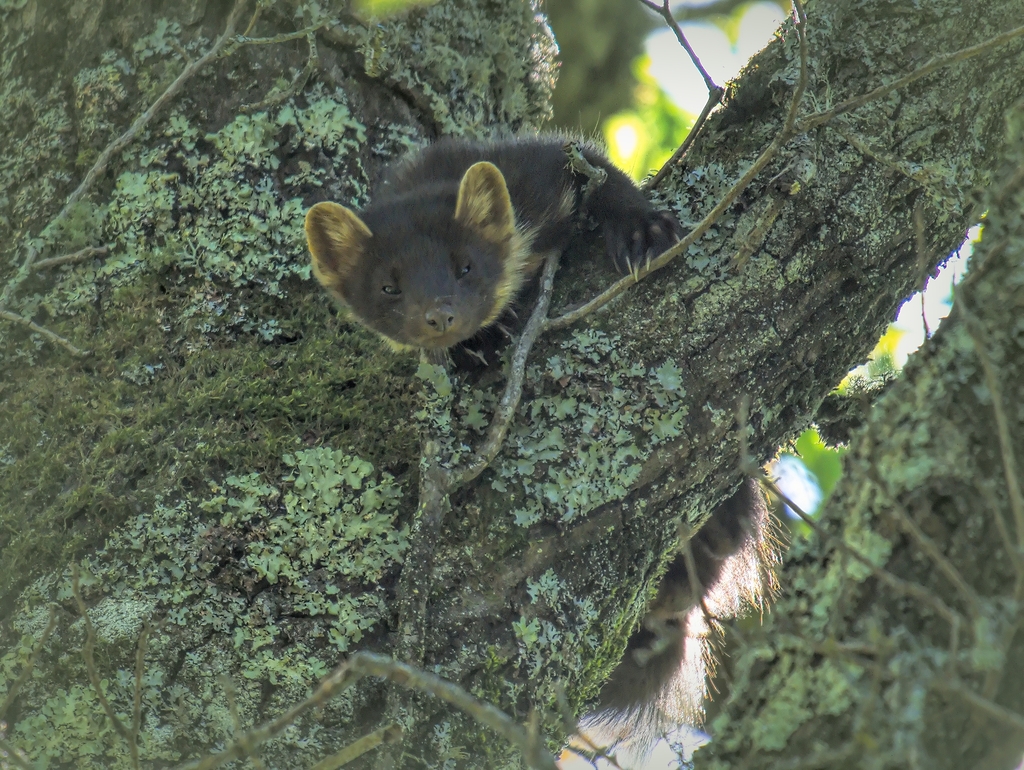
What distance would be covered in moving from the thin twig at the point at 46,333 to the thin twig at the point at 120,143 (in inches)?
7.2

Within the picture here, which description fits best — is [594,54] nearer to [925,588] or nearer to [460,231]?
[460,231]

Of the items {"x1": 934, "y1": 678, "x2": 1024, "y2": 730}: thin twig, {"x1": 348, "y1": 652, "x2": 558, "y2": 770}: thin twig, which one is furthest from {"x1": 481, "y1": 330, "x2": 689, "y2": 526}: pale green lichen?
{"x1": 934, "y1": 678, "x2": 1024, "y2": 730}: thin twig

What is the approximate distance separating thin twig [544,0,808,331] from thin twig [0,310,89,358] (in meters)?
1.46

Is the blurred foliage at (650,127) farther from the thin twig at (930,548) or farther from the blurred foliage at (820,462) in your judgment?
the thin twig at (930,548)

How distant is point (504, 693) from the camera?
8.41 ft

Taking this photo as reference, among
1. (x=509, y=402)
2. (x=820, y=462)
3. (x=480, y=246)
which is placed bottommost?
(x=509, y=402)

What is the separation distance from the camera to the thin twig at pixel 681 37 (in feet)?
9.23

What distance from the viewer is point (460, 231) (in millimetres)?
3953

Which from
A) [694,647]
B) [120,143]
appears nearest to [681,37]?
[120,143]

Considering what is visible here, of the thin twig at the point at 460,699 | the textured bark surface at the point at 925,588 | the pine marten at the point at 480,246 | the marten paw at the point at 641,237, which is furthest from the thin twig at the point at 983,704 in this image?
the pine marten at the point at 480,246

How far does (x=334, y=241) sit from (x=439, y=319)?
49 cm

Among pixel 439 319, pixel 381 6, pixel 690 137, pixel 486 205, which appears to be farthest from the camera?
pixel 486 205

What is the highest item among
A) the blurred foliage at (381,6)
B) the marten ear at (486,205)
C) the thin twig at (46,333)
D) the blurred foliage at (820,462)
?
the blurred foliage at (381,6)

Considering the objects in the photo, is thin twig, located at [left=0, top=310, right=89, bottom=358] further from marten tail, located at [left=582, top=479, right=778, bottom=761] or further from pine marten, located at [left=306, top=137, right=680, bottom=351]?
marten tail, located at [left=582, top=479, right=778, bottom=761]
